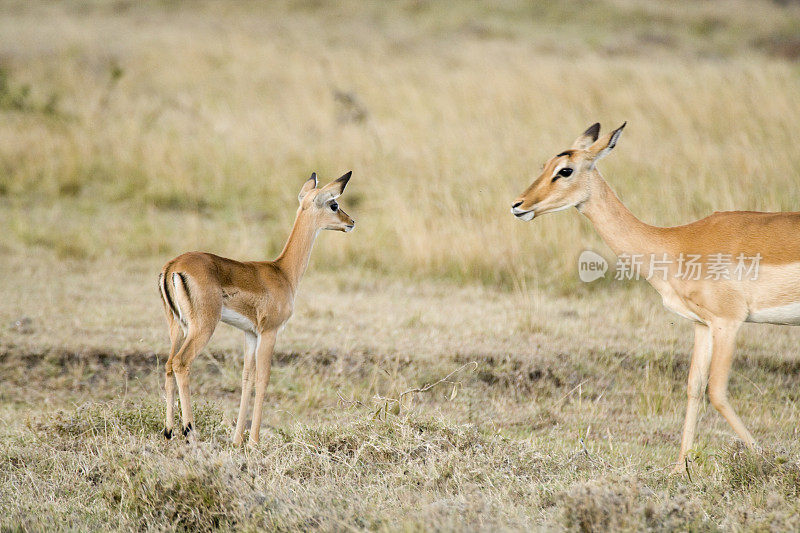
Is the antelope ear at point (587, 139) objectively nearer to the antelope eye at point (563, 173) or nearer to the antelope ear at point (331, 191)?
the antelope eye at point (563, 173)

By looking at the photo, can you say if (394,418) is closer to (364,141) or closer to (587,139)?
(587,139)

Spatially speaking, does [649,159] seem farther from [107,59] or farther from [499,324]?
[107,59]

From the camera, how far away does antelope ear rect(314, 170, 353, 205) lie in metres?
4.88

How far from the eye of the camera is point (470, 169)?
10.8m

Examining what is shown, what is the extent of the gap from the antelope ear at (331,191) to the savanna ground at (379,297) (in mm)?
1088

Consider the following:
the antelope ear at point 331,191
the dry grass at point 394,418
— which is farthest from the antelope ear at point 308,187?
the dry grass at point 394,418

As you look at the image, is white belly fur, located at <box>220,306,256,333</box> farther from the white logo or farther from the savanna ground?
the white logo

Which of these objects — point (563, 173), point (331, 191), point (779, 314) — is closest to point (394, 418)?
point (331, 191)

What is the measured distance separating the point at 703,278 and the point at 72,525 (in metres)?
3.19

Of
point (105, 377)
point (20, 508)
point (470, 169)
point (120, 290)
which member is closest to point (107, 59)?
point (470, 169)

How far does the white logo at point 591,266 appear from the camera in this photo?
26.6 feet

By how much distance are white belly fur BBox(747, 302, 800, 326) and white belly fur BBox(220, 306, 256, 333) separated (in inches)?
98.6

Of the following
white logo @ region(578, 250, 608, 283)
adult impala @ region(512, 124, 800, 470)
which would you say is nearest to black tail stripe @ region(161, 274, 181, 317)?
adult impala @ region(512, 124, 800, 470)

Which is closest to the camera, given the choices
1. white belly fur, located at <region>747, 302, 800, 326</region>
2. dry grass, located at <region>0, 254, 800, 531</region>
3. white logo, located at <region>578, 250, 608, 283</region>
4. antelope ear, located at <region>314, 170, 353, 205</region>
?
dry grass, located at <region>0, 254, 800, 531</region>
